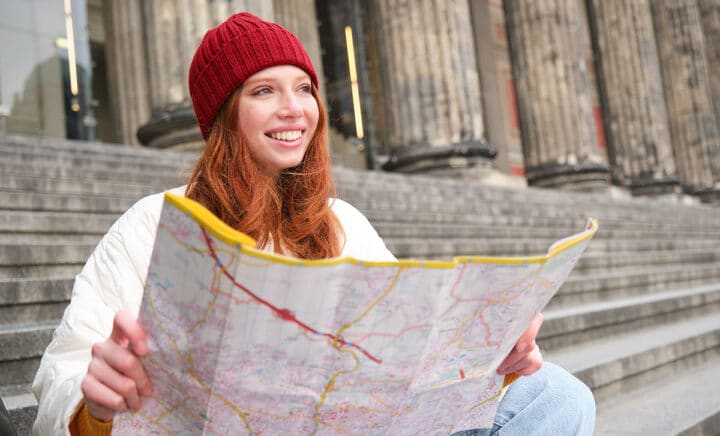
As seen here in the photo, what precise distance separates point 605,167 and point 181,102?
719 cm

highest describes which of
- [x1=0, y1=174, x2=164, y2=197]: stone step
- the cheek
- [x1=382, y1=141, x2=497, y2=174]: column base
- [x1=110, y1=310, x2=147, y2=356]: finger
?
[x1=382, y1=141, x2=497, y2=174]: column base

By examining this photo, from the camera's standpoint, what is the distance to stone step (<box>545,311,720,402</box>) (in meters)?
2.65

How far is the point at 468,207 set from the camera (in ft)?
20.5

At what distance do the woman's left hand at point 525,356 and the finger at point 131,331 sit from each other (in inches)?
19.4

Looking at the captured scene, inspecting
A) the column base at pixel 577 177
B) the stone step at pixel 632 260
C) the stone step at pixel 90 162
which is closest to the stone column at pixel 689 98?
the column base at pixel 577 177

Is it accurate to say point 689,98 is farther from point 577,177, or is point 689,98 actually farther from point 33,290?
point 33,290

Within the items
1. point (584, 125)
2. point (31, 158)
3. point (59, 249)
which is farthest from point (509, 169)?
point (59, 249)

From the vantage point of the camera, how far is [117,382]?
729mm

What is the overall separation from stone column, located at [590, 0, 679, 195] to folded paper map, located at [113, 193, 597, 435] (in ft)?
44.1

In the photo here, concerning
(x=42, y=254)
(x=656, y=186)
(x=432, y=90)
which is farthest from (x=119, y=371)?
(x=656, y=186)

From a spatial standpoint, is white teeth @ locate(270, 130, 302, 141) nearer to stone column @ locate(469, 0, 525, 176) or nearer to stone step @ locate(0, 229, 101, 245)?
stone step @ locate(0, 229, 101, 245)

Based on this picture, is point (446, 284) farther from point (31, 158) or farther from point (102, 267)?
point (31, 158)

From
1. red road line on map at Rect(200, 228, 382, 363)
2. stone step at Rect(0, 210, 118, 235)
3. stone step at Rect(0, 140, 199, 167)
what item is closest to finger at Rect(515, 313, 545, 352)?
red road line on map at Rect(200, 228, 382, 363)

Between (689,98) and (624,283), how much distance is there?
39.6 ft
